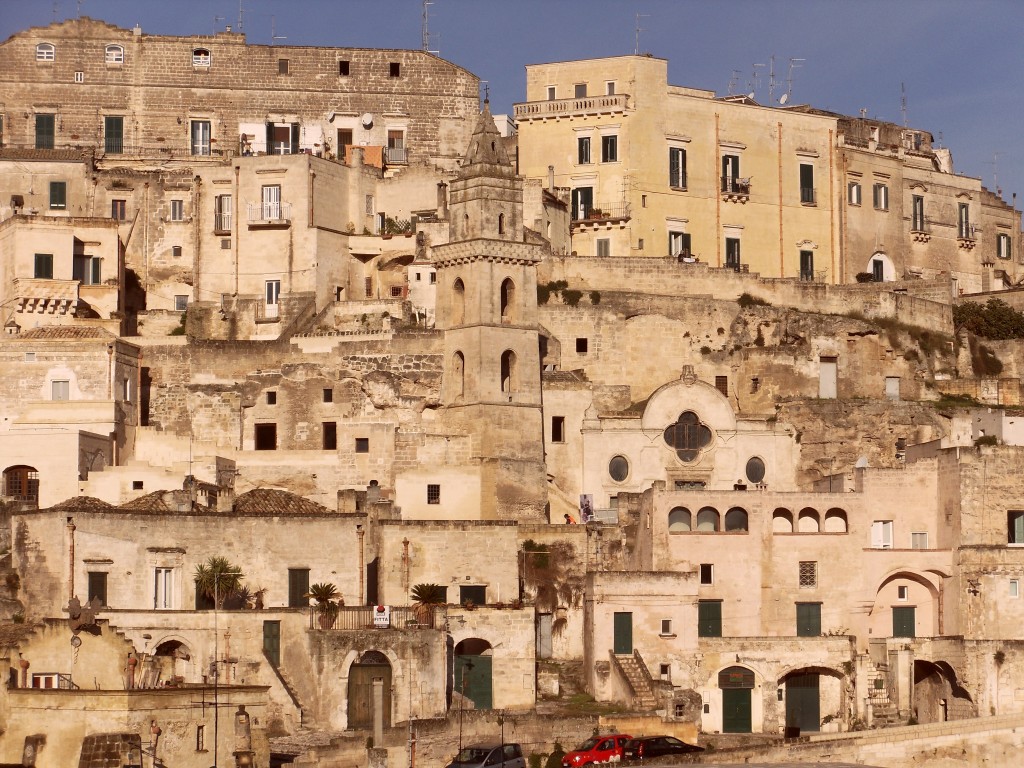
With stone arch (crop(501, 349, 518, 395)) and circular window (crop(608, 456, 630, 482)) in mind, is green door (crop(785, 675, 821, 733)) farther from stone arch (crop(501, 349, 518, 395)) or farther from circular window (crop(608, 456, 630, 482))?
stone arch (crop(501, 349, 518, 395))

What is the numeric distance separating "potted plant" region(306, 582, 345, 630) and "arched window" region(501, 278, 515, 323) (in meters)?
11.8

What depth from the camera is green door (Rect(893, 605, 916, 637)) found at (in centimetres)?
6550

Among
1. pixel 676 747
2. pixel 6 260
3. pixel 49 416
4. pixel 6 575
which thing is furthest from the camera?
pixel 6 260

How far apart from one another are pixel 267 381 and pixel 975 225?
30652 millimetres

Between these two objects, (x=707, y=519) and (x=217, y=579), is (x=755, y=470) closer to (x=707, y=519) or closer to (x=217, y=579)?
(x=707, y=519)

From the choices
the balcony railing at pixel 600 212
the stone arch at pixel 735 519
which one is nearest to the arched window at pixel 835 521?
the stone arch at pixel 735 519

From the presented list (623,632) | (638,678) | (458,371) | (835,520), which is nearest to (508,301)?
(458,371)

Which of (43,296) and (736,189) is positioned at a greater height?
(736,189)

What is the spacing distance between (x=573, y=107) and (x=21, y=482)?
80.3 feet

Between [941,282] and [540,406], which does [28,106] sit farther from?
[941,282]

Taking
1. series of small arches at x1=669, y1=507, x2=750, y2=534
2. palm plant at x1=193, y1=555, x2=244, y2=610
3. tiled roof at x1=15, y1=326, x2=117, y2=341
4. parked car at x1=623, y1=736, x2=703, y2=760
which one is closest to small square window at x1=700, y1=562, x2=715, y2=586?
series of small arches at x1=669, y1=507, x2=750, y2=534

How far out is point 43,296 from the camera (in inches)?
2822

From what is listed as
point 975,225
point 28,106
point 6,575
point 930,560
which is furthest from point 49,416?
point 975,225

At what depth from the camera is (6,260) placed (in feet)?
238
